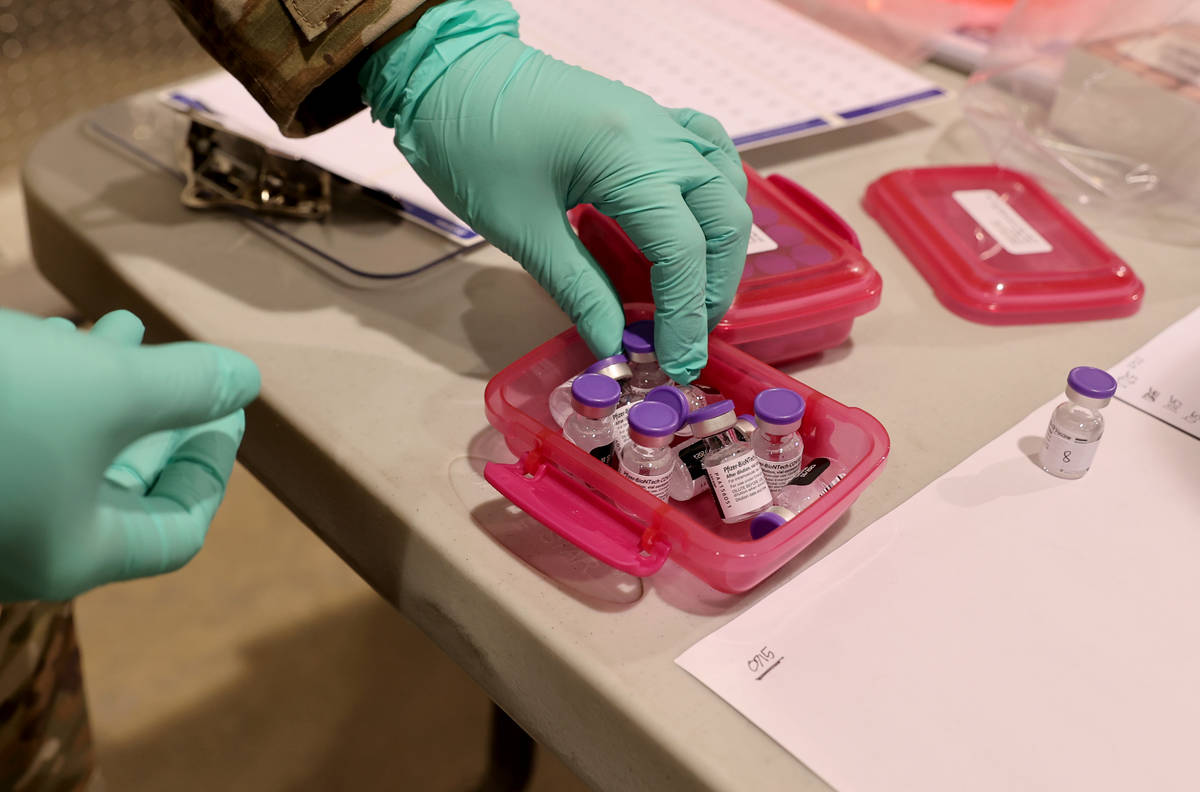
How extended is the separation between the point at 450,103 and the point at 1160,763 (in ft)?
1.96

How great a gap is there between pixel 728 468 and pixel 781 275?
0.22 m

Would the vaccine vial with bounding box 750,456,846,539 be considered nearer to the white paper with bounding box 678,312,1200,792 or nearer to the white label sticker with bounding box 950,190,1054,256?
the white paper with bounding box 678,312,1200,792

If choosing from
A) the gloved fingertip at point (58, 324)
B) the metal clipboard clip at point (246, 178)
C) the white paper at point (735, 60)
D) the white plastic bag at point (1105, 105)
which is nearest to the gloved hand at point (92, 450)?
the gloved fingertip at point (58, 324)

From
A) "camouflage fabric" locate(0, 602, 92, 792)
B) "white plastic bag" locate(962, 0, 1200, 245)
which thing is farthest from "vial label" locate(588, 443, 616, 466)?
"white plastic bag" locate(962, 0, 1200, 245)

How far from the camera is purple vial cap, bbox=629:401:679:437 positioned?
573mm

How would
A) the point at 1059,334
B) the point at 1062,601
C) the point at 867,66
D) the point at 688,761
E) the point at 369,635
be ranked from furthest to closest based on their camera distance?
the point at 369,635, the point at 867,66, the point at 1059,334, the point at 1062,601, the point at 688,761

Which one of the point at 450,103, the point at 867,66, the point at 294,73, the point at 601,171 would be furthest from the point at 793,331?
the point at 867,66

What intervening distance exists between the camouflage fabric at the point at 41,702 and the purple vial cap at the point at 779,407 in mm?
455

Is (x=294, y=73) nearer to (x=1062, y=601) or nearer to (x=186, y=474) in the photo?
(x=186, y=474)

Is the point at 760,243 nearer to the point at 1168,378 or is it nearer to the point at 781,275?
the point at 781,275

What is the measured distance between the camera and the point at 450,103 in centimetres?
70

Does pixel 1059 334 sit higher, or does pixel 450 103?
pixel 450 103

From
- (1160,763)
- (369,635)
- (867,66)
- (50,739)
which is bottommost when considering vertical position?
(369,635)

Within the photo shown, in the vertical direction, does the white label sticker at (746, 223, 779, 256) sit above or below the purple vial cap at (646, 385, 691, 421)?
above
